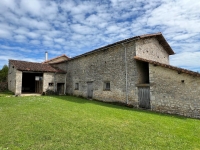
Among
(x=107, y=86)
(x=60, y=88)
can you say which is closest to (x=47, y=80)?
(x=60, y=88)

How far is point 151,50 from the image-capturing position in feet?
45.0

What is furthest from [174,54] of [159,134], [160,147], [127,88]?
[160,147]

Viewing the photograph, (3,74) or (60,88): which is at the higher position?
(3,74)

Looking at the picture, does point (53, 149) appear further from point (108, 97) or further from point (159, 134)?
point (108, 97)

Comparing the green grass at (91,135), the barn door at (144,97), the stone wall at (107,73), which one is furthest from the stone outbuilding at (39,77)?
the barn door at (144,97)

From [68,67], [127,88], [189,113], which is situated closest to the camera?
[189,113]

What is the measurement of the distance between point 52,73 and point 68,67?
2552 millimetres

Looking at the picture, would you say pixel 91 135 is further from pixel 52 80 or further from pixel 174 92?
pixel 52 80

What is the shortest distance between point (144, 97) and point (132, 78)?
187 centimetres

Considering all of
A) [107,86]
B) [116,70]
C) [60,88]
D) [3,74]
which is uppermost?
[3,74]

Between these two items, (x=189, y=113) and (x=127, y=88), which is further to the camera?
(x=127, y=88)

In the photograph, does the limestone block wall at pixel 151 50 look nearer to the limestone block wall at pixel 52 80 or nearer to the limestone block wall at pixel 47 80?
the limestone block wall at pixel 52 80

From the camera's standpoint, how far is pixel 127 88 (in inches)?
477

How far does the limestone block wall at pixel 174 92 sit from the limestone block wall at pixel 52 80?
13922mm
